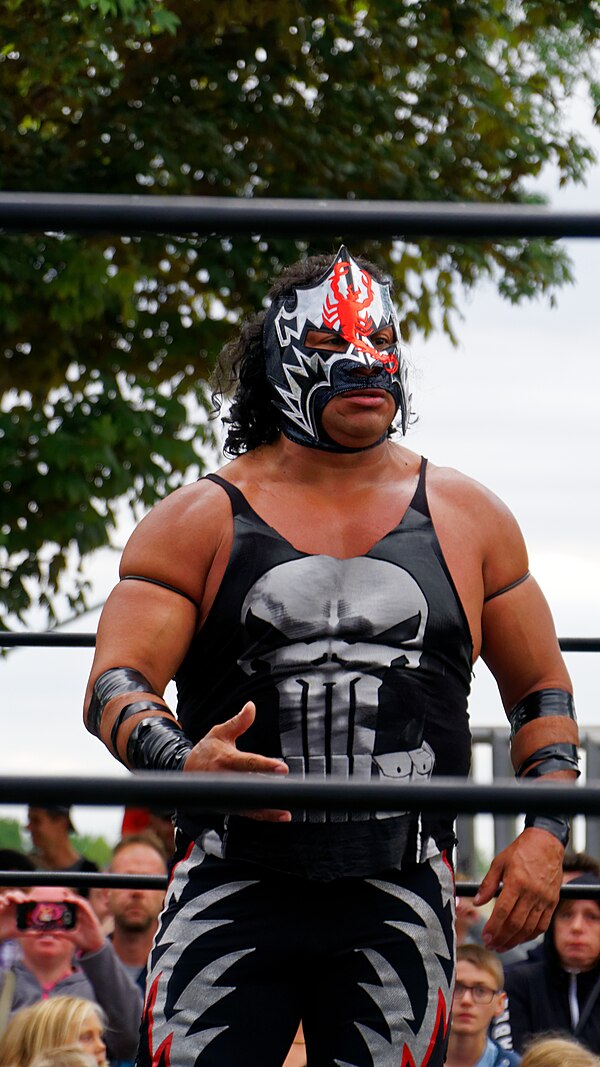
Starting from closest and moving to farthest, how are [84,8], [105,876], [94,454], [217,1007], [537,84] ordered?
[217,1007], [105,876], [84,8], [94,454], [537,84]

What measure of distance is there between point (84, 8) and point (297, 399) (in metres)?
3.82

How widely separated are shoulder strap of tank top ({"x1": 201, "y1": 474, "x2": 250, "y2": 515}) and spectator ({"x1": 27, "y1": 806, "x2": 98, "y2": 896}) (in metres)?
2.11

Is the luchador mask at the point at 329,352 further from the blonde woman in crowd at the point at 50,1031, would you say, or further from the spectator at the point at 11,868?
the spectator at the point at 11,868

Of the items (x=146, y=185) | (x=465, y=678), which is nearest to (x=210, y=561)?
(x=465, y=678)

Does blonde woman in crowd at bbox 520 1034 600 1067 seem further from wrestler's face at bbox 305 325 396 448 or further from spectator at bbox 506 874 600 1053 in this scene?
wrestler's face at bbox 305 325 396 448

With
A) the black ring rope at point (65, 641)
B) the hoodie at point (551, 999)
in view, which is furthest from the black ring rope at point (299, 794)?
the hoodie at point (551, 999)

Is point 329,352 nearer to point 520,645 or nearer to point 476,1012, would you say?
point 520,645

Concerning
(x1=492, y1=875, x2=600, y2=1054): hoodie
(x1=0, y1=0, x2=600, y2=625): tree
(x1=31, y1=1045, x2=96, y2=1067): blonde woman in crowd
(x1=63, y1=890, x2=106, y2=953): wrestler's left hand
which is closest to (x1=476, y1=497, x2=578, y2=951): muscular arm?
(x1=31, y1=1045, x2=96, y2=1067): blonde woman in crowd

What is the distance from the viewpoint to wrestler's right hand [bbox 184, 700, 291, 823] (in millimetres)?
1461

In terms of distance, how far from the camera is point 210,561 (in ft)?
6.15

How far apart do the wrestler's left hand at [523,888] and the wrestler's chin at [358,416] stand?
0.59 metres

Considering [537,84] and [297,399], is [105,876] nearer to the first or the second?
[297,399]

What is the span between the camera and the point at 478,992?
316cm

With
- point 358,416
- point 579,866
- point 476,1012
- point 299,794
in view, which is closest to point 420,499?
point 358,416
